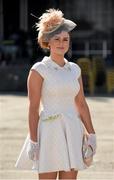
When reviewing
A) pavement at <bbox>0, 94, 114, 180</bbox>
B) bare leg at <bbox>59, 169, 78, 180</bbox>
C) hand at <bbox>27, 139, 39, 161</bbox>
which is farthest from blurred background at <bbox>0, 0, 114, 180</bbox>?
hand at <bbox>27, 139, 39, 161</bbox>

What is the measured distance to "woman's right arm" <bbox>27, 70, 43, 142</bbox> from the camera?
559 cm

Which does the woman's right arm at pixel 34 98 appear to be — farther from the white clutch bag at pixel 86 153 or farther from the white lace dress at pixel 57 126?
the white clutch bag at pixel 86 153

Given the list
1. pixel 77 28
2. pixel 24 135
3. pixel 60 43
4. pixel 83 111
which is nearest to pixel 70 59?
pixel 77 28

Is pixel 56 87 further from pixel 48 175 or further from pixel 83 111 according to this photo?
pixel 48 175

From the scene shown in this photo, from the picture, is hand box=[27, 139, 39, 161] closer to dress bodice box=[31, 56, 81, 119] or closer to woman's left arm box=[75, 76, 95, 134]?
dress bodice box=[31, 56, 81, 119]

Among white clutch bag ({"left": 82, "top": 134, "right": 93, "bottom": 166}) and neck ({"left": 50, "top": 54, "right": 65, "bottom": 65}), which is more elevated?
neck ({"left": 50, "top": 54, "right": 65, "bottom": 65})

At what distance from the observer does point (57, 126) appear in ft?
18.6

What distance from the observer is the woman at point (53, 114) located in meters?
5.60

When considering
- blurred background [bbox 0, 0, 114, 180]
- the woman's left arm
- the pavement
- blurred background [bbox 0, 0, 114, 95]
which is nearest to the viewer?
the woman's left arm

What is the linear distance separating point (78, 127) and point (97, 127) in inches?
330

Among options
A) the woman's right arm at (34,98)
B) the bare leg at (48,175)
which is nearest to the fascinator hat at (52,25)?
the woman's right arm at (34,98)

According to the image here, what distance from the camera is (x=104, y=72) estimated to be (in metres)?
25.4

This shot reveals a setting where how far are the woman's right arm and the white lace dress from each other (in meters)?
0.04

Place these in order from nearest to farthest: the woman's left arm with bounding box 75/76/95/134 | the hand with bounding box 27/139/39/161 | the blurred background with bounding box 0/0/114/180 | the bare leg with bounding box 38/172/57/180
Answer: the hand with bounding box 27/139/39/161
the bare leg with bounding box 38/172/57/180
the woman's left arm with bounding box 75/76/95/134
the blurred background with bounding box 0/0/114/180
